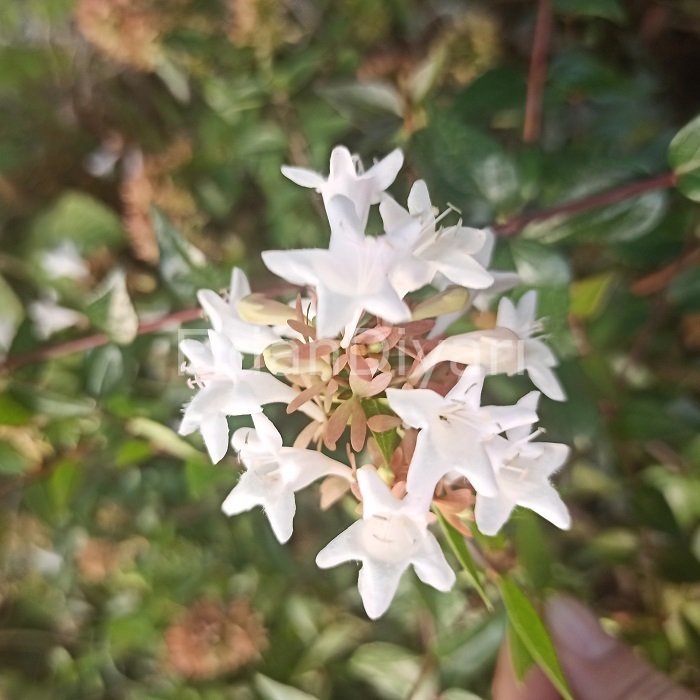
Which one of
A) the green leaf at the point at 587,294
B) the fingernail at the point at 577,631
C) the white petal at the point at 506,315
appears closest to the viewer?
the white petal at the point at 506,315

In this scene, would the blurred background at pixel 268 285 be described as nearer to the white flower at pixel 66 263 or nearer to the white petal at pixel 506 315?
the white flower at pixel 66 263

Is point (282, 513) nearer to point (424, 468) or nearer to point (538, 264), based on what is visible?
point (424, 468)

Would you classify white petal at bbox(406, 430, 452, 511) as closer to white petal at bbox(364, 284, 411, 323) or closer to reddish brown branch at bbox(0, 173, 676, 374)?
white petal at bbox(364, 284, 411, 323)

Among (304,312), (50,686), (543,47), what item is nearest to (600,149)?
(543,47)

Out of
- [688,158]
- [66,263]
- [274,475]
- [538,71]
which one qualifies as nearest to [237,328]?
[274,475]

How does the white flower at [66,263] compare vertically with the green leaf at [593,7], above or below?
below

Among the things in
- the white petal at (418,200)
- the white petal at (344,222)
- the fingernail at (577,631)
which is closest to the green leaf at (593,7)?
the white petal at (418,200)

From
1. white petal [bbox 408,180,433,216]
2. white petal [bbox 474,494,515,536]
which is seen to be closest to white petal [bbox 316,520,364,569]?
white petal [bbox 474,494,515,536]
